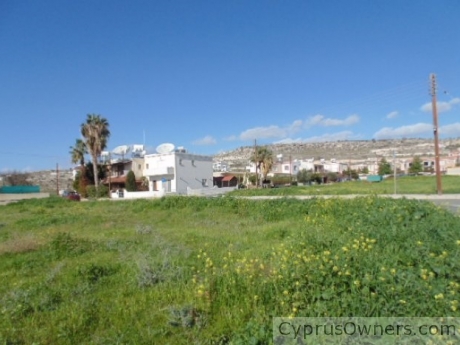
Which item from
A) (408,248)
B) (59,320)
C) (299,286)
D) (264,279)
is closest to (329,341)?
(299,286)

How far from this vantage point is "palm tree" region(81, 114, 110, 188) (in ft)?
152

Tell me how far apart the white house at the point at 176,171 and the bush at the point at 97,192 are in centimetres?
678

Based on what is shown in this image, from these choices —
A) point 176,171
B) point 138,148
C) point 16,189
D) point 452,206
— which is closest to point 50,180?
point 16,189

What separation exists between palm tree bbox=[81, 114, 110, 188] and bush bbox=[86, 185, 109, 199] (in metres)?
0.91

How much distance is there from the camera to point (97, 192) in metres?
45.4

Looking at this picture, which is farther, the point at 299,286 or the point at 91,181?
the point at 91,181

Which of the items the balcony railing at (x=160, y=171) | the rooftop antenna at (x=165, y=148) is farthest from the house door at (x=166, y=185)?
the rooftop antenna at (x=165, y=148)

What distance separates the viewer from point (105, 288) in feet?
17.7

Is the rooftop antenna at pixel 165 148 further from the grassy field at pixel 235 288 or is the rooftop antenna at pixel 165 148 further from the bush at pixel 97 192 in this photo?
the grassy field at pixel 235 288

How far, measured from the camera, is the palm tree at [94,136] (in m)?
46.3

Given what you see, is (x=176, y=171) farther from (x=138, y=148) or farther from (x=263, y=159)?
(x=263, y=159)

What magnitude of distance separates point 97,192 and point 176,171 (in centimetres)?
1187

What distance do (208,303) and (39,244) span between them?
7987mm

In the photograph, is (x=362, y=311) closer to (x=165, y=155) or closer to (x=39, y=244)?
(x=39, y=244)
